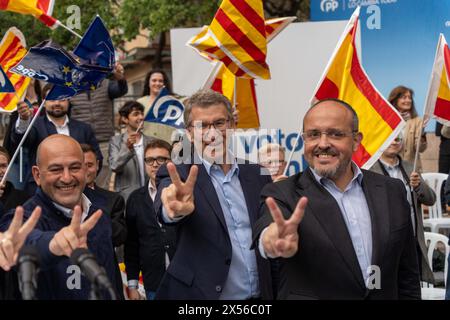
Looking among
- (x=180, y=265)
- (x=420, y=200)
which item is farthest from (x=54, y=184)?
(x=420, y=200)

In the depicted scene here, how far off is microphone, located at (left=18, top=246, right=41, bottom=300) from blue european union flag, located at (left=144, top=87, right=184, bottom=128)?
498 cm

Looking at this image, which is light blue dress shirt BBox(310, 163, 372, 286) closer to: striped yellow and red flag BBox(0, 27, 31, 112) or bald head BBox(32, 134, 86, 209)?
bald head BBox(32, 134, 86, 209)

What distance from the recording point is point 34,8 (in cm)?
757

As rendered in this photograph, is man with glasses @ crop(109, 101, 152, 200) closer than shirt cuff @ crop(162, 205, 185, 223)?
No

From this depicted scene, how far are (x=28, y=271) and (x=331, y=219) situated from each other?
5.05ft

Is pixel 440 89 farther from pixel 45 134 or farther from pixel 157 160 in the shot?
pixel 45 134

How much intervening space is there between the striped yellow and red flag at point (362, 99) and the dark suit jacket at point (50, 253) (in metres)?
2.62

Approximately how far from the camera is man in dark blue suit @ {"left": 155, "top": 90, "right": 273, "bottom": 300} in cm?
417

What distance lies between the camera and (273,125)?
9055 mm

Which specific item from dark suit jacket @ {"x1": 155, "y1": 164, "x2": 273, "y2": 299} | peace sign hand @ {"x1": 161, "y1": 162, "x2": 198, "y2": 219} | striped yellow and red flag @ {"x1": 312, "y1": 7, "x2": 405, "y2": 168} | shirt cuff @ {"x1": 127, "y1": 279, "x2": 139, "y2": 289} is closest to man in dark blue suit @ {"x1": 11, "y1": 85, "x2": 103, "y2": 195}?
shirt cuff @ {"x1": 127, "y1": 279, "x2": 139, "y2": 289}

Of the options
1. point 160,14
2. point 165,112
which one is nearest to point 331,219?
point 165,112

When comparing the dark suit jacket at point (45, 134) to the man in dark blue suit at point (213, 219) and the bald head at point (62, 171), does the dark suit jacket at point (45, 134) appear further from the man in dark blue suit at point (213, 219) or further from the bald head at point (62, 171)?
the man in dark blue suit at point (213, 219)

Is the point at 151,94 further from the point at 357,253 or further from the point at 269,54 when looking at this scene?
the point at 357,253

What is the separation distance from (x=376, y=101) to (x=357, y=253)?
9.34ft
